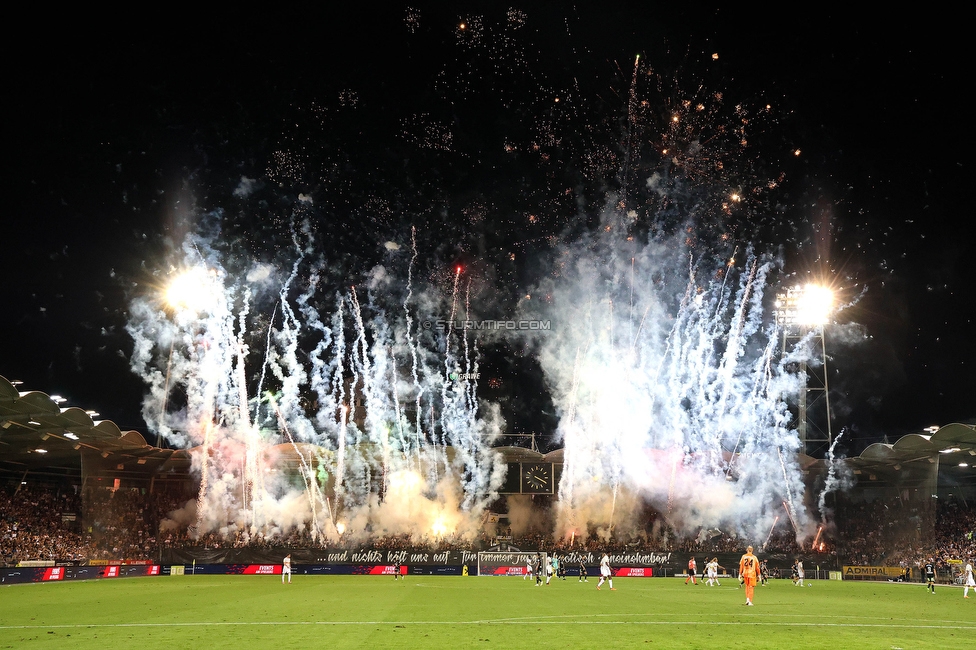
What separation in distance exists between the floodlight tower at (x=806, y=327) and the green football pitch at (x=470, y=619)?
21873mm

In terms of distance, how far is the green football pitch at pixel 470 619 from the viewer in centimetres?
1412

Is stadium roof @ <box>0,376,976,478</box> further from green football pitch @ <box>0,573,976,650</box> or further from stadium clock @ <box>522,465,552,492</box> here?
green football pitch @ <box>0,573,976,650</box>

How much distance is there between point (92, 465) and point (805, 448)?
162 ft

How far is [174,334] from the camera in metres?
50.8

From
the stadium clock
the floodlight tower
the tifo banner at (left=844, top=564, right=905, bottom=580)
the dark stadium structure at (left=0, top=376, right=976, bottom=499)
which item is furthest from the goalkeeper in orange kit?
the stadium clock

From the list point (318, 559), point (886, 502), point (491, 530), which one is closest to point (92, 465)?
point (318, 559)

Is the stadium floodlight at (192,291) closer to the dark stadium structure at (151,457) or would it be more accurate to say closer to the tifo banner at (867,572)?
the dark stadium structure at (151,457)

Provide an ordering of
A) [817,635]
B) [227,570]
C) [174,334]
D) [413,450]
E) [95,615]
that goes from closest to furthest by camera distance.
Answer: [817,635]
[95,615]
[227,570]
[174,334]
[413,450]

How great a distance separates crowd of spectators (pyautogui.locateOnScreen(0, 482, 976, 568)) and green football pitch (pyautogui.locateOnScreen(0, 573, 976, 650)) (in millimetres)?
18083

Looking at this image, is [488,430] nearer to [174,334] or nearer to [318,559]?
[318,559]

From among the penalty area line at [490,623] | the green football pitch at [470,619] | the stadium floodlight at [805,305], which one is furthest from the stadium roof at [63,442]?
the stadium floodlight at [805,305]

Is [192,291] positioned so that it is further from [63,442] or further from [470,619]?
[470,619]

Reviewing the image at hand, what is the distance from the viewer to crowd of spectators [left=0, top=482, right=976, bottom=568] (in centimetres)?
4581

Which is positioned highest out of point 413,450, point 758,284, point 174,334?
point 758,284
